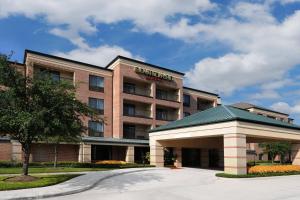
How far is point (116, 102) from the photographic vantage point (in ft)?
153

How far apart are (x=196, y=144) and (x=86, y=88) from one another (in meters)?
16.4

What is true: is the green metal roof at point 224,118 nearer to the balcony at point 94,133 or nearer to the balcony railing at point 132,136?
the balcony at point 94,133

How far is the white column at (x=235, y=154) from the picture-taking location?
25942mm

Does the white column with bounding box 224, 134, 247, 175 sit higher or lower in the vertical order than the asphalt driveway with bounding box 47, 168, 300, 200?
higher

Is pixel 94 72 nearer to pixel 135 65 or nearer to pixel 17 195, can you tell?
pixel 135 65

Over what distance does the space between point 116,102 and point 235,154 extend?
78.0 feet

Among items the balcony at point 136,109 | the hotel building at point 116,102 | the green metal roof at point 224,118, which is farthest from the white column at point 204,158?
the green metal roof at point 224,118

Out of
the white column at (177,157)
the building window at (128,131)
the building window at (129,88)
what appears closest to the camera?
the white column at (177,157)

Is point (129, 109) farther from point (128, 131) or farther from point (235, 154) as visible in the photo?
point (235, 154)

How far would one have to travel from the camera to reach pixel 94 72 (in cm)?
4603

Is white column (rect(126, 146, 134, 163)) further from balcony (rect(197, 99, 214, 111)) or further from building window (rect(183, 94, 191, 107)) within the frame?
balcony (rect(197, 99, 214, 111))

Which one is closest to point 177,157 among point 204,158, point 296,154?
point 204,158

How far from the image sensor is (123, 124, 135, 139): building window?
48.1 metres

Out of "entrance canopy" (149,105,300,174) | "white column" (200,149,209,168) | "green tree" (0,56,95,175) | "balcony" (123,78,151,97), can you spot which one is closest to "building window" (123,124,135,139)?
"balcony" (123,78,151,97)
